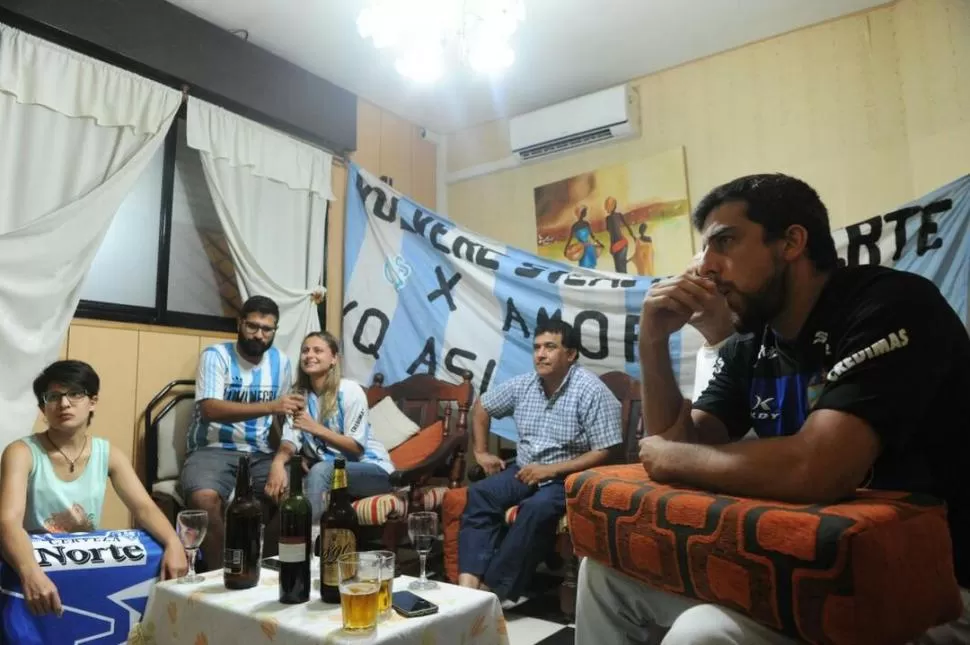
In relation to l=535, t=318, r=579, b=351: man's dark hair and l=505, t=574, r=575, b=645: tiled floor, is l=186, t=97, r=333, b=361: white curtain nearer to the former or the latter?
l=535, t=318, r=579, b=351: man's dark hair

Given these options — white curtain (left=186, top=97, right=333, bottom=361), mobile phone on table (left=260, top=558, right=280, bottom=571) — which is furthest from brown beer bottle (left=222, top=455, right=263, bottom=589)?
white curtain (left=186, top=97, right=333, bottom=361)

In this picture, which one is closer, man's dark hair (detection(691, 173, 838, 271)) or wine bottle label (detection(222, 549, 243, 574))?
man's dark hair (detection(691, 173, 838, 271))

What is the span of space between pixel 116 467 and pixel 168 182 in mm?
1562

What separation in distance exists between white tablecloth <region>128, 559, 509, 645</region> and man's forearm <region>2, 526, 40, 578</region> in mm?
317

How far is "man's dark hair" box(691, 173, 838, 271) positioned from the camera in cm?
114

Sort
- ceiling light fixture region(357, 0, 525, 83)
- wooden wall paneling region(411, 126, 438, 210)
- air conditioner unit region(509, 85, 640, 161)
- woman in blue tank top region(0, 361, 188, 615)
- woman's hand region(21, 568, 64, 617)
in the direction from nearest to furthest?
woman's hand region(21, 568, 64, 617), woman in blue tank top region(0, 361, 188, 615), ceiling light fixture region(357, 0, 525, 83), air conditioner unit region(509, 85, 640, 161), wooden wall paneling region(411, 126, 438, 210)

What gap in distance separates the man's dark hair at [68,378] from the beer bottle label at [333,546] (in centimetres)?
109

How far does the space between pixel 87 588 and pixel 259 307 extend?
1449mm

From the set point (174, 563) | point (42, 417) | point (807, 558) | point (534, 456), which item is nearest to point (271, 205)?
point (42, 417)

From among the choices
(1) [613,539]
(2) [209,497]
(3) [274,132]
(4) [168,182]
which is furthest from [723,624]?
(3) [274,132]

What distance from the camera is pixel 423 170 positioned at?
14.4 ft

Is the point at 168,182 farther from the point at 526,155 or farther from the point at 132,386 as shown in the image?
the point at 526,155

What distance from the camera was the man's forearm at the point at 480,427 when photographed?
9.71 feet

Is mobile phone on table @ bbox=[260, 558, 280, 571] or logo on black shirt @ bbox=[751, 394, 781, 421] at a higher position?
logo on black shirt @ bbox=[751, 394, 781, 421]
